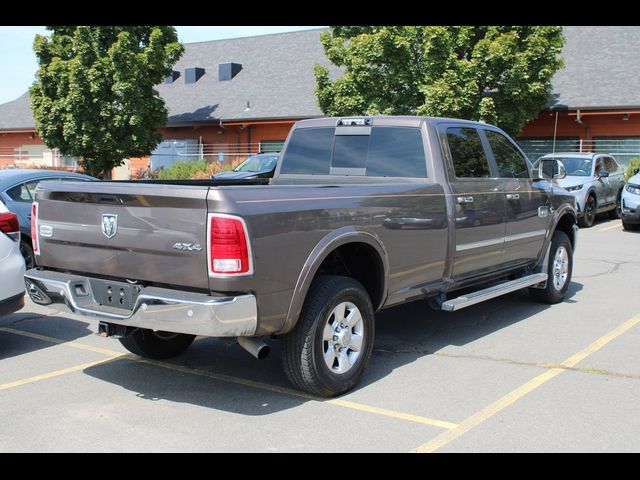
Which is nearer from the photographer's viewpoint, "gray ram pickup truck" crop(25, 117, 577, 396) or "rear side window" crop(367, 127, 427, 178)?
"gray ram pickup truck" crop(25, 117, 577, 396)

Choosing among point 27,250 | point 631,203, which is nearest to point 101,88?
point 27,250

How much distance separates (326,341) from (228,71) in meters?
29.1

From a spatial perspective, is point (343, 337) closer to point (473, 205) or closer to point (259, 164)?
point (473, 205)

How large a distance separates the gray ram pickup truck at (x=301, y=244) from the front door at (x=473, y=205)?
2 cm

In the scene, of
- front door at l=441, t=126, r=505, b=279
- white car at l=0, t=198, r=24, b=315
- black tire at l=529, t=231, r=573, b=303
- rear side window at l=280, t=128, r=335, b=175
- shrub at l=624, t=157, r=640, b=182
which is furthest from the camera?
shrub at l=624, t=157, r=640, b=182

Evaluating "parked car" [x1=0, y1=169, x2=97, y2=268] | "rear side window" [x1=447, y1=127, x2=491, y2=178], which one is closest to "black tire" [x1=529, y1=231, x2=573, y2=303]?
"rear side window" [x1=447, y1=127, x2=491, y2=178]

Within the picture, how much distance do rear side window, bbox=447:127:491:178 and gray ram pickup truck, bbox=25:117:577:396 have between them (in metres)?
0.02

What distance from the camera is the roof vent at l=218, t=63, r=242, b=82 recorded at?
32.4m

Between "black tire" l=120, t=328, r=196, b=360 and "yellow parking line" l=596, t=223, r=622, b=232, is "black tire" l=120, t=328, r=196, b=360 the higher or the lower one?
the higher one

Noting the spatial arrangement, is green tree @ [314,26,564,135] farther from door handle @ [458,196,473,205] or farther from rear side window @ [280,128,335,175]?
door handle @ [458,196,473,205]

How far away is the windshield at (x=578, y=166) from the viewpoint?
16.9m

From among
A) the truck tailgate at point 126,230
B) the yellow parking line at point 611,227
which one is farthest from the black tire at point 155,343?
the yellow parking line at point 611,227
